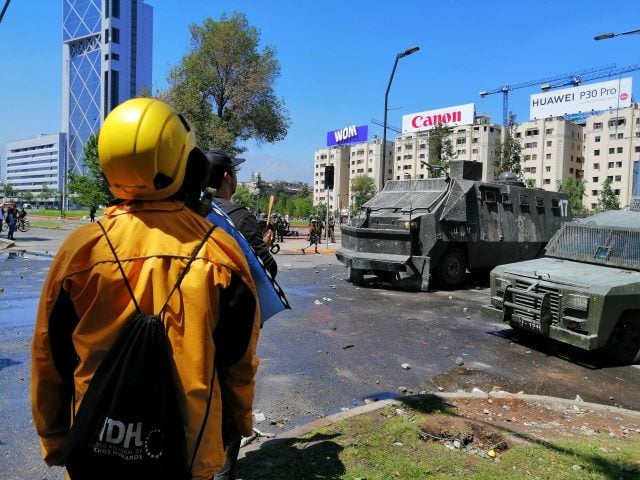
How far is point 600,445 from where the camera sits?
3.98 m

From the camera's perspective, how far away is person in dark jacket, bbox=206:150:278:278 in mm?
3059

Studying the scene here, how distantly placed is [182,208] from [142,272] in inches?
11.0

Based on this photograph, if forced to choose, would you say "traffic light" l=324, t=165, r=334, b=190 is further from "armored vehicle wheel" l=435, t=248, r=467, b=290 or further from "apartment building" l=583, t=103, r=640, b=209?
"apartment building" l=583, t=103, r=640, b=209

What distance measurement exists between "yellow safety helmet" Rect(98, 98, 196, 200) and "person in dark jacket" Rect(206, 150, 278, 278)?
127cm

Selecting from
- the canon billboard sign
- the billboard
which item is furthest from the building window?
the canon billboard sign

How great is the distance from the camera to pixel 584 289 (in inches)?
240

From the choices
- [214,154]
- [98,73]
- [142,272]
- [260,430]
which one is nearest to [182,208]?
[142,272]

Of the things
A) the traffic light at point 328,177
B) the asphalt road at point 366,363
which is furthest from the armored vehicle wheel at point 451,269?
the traffic light at point 328,177

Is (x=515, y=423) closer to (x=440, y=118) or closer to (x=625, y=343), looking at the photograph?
(x=625, y=343)

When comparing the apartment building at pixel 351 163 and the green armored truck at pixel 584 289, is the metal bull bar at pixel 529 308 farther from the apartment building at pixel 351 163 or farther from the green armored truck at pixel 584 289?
the apartment building at pixel 351 163

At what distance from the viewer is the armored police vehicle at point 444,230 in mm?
11219

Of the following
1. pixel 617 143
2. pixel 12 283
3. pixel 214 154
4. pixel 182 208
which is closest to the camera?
pixel 182 208

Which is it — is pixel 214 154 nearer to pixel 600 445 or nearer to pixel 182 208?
pixel 182 208

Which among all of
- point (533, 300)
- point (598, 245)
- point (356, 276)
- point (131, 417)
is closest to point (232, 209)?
point (131, 417)
